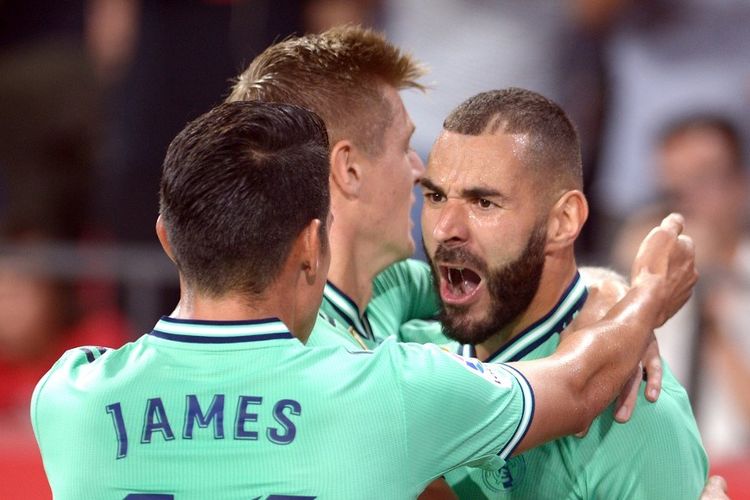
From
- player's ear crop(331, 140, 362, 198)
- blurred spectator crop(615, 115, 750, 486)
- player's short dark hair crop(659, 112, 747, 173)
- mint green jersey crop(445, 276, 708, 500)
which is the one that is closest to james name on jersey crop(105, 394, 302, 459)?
mint green jersey crop(445, 276, 708, 500)

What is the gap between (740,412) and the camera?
527cm

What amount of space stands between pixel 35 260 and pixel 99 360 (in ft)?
11.1

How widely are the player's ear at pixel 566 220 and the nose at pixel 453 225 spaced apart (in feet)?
0.62

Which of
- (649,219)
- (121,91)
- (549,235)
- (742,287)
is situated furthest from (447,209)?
(121,91)

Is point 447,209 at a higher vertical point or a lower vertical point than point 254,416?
higher

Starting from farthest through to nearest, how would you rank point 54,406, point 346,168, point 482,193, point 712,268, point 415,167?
point 712,268, point 415,167, point 346,168, point 482,193, point 54,406

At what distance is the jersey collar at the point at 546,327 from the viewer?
2703 mm

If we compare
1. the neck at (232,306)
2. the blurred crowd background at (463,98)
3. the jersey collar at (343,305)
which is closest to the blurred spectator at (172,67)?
the blurred crowd background at (463,98)

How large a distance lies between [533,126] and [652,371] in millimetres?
584

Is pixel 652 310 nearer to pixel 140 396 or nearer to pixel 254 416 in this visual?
pixel 254 416

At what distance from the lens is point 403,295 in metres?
3.32

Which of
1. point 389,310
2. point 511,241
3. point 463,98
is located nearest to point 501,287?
point 511,241

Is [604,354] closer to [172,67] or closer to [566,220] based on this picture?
[566,220]

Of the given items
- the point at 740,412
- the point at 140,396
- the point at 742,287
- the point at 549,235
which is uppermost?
the point at 549,235
